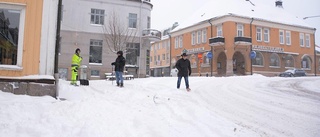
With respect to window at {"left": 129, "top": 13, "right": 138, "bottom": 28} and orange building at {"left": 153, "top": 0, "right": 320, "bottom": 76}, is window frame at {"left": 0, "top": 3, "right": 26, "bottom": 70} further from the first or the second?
orange building at {"left": 153, "top": 0, "right": 320, "bottom": 76}

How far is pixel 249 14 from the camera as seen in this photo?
1572 inches

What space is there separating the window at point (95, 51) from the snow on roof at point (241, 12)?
18088 millimetres

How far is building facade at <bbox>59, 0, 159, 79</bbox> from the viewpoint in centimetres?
2700

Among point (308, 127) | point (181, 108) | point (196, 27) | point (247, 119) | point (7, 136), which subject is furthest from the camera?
point (196, 27)

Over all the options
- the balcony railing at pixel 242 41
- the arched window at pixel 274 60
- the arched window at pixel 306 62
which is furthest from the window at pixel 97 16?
the arched window at pixel 306 62

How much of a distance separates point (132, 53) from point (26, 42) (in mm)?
20064

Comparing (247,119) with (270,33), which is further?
(270,33)

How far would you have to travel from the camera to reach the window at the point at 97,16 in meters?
28.1

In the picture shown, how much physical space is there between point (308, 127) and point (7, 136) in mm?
6448

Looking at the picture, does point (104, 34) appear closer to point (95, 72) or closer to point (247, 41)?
point (95, 72)

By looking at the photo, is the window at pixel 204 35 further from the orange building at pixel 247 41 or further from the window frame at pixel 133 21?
the window frame at pixel 133 21

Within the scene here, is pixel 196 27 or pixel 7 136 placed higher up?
pixel 196 27

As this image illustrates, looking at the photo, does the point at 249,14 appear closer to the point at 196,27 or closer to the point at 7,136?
the point at 196,27

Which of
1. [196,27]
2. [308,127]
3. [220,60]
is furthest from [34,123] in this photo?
[196,27]
